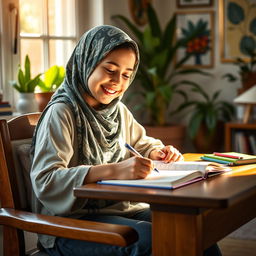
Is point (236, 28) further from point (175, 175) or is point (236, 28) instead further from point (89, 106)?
point (175, 175)

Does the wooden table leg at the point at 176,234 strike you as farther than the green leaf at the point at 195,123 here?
No

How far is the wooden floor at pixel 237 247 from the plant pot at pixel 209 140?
5.91 feet

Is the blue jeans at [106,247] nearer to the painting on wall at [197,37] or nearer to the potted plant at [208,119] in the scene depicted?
the potted plant at [208,119]

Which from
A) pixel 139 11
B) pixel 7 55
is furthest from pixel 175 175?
pixel 139 11

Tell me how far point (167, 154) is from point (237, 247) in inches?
55.0

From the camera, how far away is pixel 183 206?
161 cm

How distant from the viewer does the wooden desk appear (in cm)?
154

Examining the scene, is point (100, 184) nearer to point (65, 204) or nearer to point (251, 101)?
point (65, 204)

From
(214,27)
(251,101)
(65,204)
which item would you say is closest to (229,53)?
(214,27)

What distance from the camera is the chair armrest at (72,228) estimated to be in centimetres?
158

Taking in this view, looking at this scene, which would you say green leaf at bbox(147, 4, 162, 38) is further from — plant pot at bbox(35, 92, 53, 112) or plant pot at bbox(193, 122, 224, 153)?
plant pot at bbox(35, 92, 53, 112)

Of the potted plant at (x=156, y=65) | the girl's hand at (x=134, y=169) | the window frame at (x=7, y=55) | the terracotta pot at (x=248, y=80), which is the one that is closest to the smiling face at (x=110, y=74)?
the girl's hand at (x=134, y=169)

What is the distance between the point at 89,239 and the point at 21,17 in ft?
7.93

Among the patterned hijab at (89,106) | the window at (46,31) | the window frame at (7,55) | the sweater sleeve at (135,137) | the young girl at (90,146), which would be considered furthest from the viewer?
the window at (46,31)
